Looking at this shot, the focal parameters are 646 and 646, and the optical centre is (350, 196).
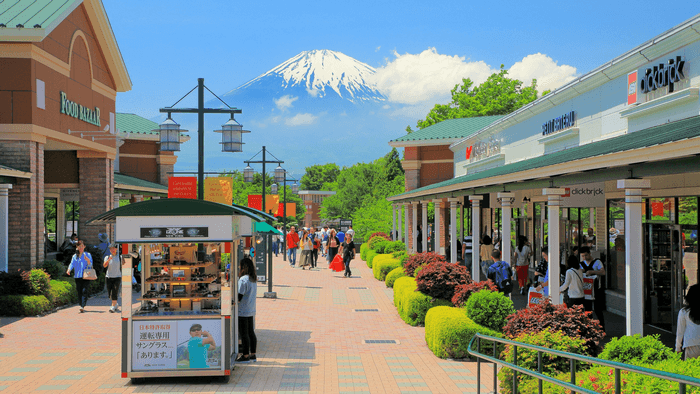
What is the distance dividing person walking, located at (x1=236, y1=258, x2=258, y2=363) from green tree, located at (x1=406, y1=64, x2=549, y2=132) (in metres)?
50.9

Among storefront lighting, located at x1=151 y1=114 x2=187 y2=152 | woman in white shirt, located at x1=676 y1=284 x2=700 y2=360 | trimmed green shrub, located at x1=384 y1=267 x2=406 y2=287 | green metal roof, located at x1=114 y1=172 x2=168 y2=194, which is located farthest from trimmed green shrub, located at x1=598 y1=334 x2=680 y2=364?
green metal roof, located at x1=114 y1=172 x2=168 y2=194

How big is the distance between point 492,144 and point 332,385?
1756 centimetres

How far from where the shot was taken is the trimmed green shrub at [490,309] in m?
11.0

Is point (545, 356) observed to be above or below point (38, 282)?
below

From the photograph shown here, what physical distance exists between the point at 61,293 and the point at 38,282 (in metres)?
0.99

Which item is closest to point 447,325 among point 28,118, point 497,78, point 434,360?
point 434,360

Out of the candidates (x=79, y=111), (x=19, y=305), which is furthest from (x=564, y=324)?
(x=79, y=111)

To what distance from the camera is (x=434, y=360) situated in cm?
1100

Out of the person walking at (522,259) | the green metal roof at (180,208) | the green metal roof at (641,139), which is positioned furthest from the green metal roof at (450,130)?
the green metal roof at (180,208)

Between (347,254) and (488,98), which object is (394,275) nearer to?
(347,254)

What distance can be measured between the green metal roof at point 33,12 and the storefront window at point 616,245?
50.8 ft

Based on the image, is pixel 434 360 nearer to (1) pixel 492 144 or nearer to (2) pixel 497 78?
(1) pixel 492 144

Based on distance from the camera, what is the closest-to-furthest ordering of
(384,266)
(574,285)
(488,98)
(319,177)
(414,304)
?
(574,285), (414,304), (384,266), (488,98), (319,177)

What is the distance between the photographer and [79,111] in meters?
21.1
